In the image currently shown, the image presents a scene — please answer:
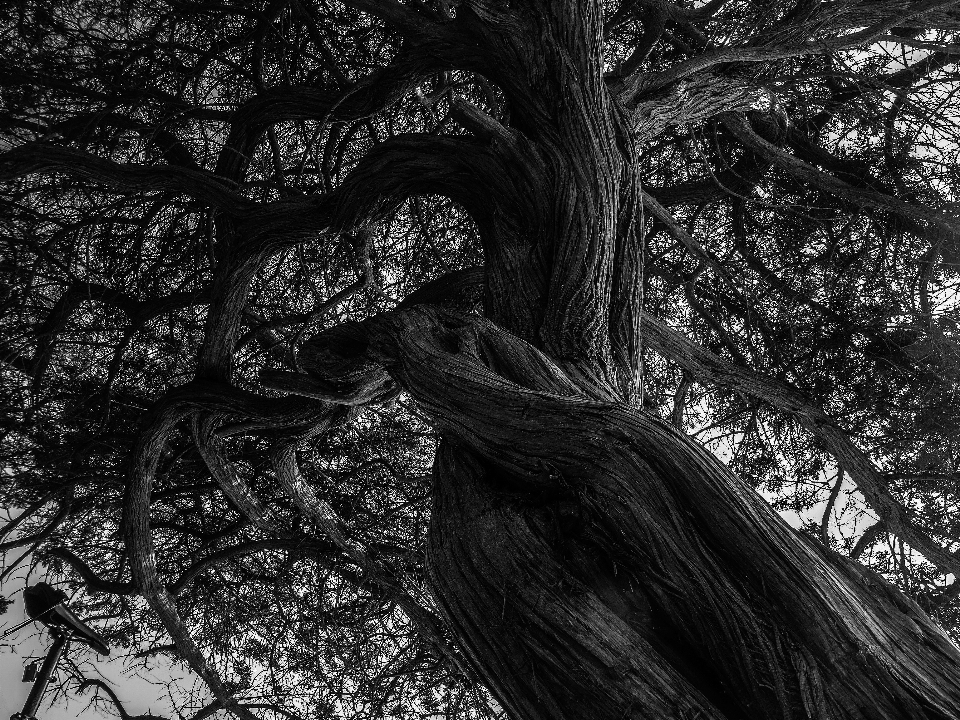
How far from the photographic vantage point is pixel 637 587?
5.90 feet

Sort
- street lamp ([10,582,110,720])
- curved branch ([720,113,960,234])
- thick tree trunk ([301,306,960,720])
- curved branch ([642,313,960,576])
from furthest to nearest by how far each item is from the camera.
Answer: curved branch ([720,113,960,234]), curved branch ([642,313,960,576]), street lamp ([10,582,110,720]), thick tree trunk ([301,306,960,720])

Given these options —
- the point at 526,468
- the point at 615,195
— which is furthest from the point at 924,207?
the point at 526,468

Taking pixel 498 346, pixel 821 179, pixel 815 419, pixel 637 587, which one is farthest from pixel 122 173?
pixel 815 419

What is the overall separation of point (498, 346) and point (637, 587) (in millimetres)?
874

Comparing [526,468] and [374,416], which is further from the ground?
[374,416]

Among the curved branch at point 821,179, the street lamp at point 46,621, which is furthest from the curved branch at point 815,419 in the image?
the street lamp at point 46,621

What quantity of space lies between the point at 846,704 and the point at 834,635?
4.4 inches

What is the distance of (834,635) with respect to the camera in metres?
1.47

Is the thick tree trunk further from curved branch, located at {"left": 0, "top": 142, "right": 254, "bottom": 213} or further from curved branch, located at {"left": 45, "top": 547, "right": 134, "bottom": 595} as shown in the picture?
curved branch, located at {"left": 45, "top": 547, "right": 134, "bottom": 595}

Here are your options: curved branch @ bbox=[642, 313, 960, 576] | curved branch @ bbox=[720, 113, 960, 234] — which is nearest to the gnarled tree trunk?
curved branch @ bbox=[642, 313, 960, 576]

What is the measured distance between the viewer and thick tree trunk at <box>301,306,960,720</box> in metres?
1.49

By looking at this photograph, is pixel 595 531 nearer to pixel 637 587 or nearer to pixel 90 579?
pixel 637 587

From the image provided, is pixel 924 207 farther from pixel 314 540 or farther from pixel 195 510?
pixel 195 510

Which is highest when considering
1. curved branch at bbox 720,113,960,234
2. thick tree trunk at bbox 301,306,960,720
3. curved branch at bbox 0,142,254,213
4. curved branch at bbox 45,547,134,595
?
curved branch at bbox 0,142,254,213
